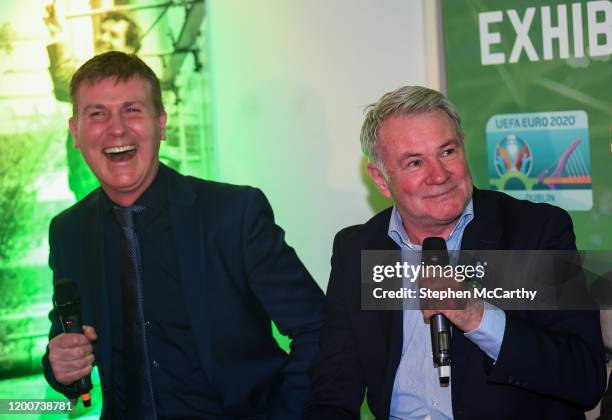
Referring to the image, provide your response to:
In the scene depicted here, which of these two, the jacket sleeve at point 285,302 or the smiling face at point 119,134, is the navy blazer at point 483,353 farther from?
the smiling face at point 119,134

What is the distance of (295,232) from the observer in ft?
13.6

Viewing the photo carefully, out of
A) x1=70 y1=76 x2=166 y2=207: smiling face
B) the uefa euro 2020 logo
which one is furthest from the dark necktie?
the uefa euro 2020 logo

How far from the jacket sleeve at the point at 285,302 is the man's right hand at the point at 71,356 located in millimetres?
616

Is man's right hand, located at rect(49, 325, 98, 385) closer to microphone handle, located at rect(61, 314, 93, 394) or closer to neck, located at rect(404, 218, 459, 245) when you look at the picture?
microphone handle, located at rect(61, 314, 93, 394)

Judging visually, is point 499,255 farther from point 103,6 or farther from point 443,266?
point 103,6

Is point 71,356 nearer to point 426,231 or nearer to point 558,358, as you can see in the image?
point 426,231

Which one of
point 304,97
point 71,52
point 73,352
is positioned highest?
point 71,52

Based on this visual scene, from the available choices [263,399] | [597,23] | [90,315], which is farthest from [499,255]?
[90,315]

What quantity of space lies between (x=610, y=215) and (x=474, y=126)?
698 millimetres

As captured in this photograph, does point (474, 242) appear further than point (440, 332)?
Yes

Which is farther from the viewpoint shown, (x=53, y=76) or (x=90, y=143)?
(x=53, y=76)

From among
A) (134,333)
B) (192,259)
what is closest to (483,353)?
(192,259)

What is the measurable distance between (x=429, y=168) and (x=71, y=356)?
1.35m

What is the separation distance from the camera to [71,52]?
412 cm
